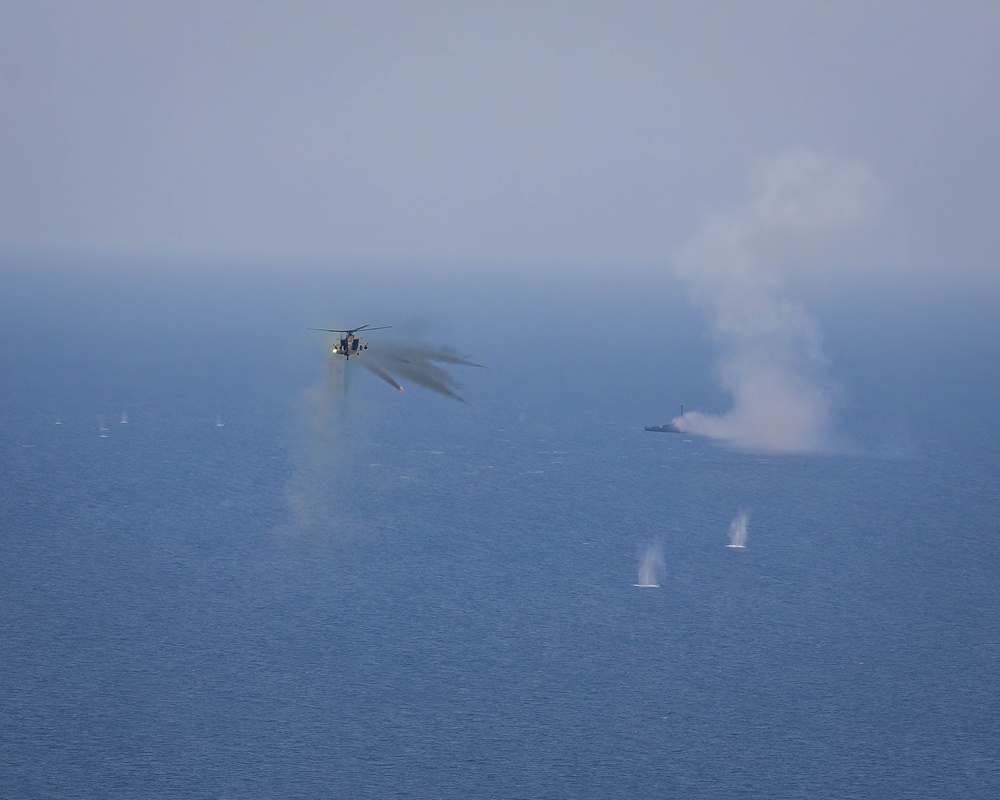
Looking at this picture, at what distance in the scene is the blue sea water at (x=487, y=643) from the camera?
108062mm

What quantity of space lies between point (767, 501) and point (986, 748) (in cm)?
7613

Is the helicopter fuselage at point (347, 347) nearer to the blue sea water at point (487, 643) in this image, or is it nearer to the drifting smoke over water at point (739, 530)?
the blue sea water at point (487, 643)

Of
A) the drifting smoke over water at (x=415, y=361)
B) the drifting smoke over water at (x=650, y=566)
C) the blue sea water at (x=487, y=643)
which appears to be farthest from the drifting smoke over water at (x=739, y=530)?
the drifting smoke over water at (x=415, y=361)

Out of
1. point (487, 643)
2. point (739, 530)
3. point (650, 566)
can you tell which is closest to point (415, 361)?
point (487, 643)

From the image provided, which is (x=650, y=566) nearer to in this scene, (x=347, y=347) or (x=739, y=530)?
(x=739, y=530)

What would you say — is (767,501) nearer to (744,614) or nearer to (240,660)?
(744,614)

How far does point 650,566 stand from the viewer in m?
156

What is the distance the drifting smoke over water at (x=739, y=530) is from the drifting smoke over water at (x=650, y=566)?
9983mm

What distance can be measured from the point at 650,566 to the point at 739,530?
20993 millimetres

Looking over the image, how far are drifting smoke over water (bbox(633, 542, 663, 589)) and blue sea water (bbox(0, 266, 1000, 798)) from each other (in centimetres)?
116

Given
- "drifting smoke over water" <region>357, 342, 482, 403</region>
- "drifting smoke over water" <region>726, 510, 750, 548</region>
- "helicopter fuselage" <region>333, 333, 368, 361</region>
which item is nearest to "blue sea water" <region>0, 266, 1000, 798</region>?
"drifting smoke over water" <region>726, 510, 750, 548</region>

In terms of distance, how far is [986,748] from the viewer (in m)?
112

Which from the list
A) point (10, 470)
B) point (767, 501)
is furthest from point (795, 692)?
point (10, 470)

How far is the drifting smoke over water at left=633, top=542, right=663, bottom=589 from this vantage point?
149625 millimetres
